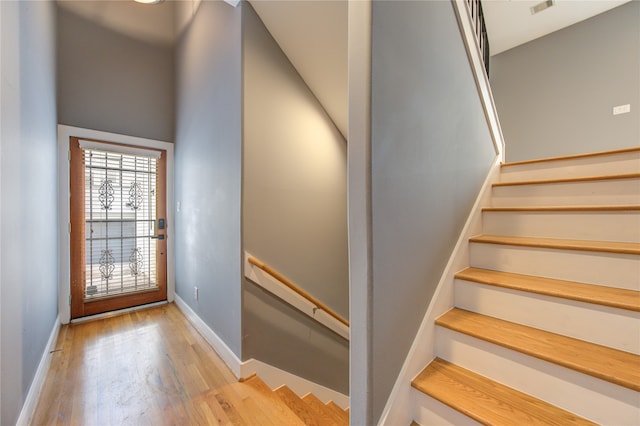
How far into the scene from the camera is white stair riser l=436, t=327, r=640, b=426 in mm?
828

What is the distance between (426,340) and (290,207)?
1.39 metres

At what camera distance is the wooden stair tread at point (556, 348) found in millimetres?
848

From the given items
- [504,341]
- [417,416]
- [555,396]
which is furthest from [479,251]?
[417,416]

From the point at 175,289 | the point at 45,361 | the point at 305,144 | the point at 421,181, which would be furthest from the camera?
the point at 175,289

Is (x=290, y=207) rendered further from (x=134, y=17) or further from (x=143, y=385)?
(x=134, y=17)

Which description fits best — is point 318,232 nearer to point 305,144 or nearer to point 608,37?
point 305,144

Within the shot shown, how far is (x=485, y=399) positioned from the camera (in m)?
0.97

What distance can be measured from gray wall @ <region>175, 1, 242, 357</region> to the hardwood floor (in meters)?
0.25

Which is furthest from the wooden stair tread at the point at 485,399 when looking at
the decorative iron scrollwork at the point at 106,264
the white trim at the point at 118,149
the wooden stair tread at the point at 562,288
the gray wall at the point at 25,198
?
the white trim at the point at 118,149

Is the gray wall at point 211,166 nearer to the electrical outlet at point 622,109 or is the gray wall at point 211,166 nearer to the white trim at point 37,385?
the white trim at point 37,385

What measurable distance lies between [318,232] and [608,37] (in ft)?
13.5

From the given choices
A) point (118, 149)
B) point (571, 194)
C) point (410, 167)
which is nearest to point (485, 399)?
point (410, 167)

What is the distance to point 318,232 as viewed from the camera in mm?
2439

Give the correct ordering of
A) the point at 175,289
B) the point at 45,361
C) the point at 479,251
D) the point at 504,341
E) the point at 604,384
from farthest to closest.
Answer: the point at 175,289 < the point at 45,361 < the point at 479,251 < the point at 504,341 < the point at 604,384
